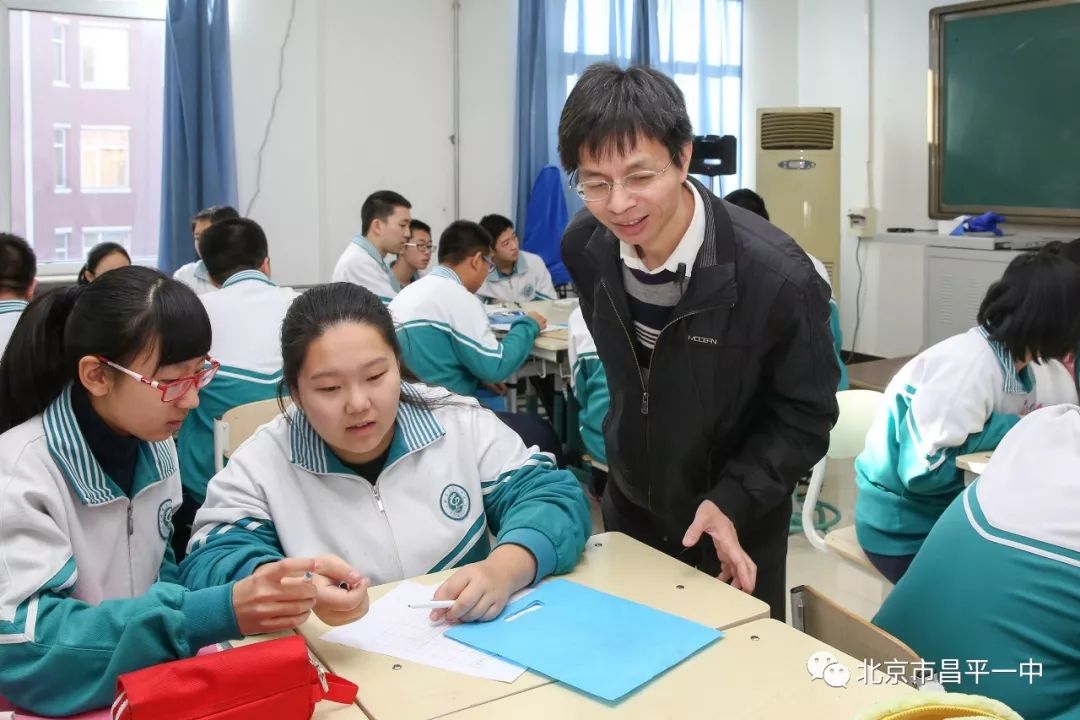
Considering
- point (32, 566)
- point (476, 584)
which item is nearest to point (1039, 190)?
point (476, 584)

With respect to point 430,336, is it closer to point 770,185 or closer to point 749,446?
point 749,446

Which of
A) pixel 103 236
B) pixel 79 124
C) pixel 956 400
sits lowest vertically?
pixel 956 400

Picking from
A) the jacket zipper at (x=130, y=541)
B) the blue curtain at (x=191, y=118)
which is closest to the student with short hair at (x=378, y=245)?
the blue curtain at (x=191, y=118)

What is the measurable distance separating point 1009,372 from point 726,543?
3.73 feet

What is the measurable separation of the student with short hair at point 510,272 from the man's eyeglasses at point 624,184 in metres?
4.29

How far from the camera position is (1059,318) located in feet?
7.29

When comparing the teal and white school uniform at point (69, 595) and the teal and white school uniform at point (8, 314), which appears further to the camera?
the teal and white school uniform at point (8, 314)

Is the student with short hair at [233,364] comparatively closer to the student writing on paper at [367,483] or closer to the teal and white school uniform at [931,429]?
the student writing on paper at [367,483]

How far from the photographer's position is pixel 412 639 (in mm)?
1332

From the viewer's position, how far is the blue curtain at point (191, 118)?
5312 mm

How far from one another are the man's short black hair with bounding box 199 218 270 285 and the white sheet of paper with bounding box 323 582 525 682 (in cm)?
204

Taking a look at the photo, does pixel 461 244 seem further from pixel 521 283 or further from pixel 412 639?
pixel 412 639

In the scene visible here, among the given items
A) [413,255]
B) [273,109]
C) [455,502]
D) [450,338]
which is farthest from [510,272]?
[455,502]

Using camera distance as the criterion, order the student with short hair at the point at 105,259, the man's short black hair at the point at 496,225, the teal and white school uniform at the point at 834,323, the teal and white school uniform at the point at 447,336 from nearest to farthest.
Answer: the teal and white school uniform at the point at 834,323 → the teal and white school uniform at the point at 447,336 → the student with short hair at the point at 105,259 → the man's short black hair at the point at 496,225
